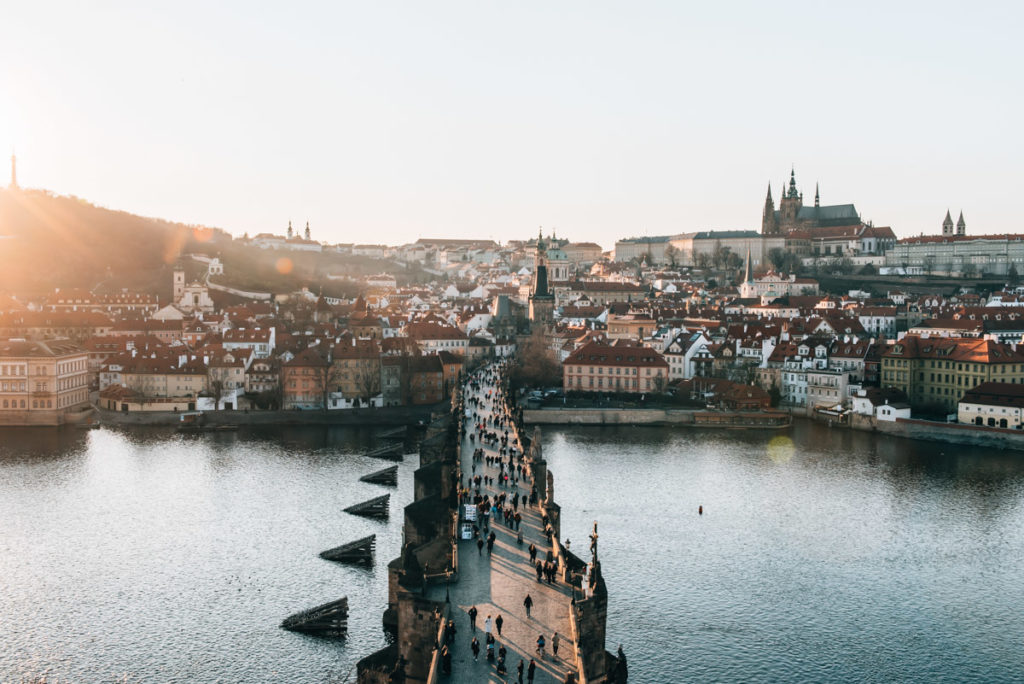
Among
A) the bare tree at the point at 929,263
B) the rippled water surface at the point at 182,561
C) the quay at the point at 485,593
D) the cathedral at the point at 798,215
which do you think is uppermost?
the cathedral at the point at 798,215

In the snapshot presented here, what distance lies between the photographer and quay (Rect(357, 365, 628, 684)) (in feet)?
45.3

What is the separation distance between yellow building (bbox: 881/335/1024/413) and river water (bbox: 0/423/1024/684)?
969 cm

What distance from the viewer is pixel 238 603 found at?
22.0m

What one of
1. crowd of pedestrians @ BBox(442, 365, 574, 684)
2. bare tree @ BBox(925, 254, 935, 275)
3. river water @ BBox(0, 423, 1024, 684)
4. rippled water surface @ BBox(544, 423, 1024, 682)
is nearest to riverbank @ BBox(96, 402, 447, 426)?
river water @ BBox(0, 423, 1024, 684)

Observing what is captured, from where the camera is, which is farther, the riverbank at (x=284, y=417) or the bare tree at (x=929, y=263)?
the bare tree at (x=929, y=263)

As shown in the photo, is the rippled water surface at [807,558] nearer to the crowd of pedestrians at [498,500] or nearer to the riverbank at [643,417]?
the crowd of pedestrians at [498,500]

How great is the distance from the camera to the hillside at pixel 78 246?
92.9m

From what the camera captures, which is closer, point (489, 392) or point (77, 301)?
point (489, 392)

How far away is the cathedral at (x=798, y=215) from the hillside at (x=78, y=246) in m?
75.2

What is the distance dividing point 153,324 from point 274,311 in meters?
14.8

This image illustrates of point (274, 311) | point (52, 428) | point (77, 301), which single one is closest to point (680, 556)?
point (52, 428)

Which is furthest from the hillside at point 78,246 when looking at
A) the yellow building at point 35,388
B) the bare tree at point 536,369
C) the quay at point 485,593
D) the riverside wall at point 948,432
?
the quay at point 485,593

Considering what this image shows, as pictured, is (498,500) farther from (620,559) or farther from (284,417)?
(284,417)

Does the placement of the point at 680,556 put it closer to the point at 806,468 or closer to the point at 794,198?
the point at 806,468
